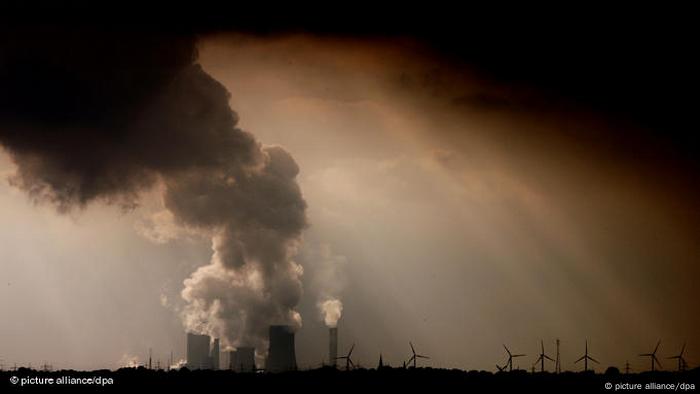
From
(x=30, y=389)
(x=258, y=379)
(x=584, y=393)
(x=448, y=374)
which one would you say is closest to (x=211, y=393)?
(x=258, y=379)

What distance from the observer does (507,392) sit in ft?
439

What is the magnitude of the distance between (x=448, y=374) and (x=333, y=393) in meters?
19.5

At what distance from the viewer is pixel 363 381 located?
444 feet

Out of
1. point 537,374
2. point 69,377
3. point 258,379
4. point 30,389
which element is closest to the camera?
point 30,389

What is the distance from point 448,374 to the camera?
14312 centimetres

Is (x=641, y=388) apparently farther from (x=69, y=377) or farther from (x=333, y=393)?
(x=69, y=377)

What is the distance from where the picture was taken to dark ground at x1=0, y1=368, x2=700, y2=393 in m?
130

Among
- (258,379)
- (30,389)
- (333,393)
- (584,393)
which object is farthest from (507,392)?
(30,389)

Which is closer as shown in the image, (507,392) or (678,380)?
(507,392)

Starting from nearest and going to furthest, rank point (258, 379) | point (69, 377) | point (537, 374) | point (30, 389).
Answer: point (30, 389) → point (69, 377) → point (258, 379) → point (537, 374)

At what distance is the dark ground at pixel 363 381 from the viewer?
130125mm

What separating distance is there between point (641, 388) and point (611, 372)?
1229 inches

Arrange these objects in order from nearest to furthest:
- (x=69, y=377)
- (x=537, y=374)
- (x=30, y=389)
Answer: (x=30, y=389) < (x=69, y=377) < (x=537, y=374)

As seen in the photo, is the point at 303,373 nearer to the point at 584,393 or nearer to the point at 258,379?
the point at 258,379
